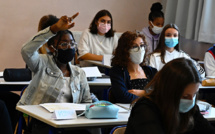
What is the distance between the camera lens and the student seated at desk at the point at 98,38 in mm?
5176


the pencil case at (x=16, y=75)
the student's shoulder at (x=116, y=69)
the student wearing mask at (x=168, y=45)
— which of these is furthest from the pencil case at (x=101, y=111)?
the student wearing mask at (x=168, y=45)

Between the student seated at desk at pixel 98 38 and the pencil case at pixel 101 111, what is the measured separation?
2.68 meters

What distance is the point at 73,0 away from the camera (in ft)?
20.2

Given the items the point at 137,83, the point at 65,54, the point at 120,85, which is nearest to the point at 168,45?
the point at 137,83

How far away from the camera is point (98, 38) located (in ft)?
17.3

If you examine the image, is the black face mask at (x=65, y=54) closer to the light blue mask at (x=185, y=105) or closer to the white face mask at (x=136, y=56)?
the white face mask at (x=136, y=56)

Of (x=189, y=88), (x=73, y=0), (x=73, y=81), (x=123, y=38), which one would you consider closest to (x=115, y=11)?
(x=73, y=0)

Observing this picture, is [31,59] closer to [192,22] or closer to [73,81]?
[73,81]

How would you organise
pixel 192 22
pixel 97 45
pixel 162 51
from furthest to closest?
pixel 192 22 → pixel 97 45 → pixel 162 51

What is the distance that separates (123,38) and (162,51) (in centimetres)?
134

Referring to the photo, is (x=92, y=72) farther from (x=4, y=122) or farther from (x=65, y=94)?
(x=4, y=122)

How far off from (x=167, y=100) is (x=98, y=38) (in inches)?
145

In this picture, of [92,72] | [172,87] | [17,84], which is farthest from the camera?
[92,72]

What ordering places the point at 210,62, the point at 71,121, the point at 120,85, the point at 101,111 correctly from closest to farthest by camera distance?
the point at 71,121 → the point at 101,111 → the point at 120,85 → the point at 210,62
